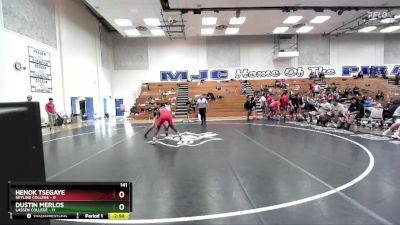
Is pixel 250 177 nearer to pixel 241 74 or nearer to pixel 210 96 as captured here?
pixel 210 96

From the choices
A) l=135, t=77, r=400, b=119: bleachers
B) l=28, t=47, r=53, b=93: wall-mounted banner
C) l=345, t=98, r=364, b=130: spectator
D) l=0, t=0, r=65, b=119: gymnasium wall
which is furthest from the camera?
l=135, t=77, r=400, b=119: bleachers

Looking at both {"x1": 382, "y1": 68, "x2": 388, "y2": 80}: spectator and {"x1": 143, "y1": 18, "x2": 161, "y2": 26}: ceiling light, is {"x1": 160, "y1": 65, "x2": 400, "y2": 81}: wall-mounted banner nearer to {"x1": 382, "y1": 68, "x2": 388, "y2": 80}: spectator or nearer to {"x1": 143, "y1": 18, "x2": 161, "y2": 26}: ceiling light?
{"x1": 382, "y1": 68, "x2": 388, "y2": 80}: spectator

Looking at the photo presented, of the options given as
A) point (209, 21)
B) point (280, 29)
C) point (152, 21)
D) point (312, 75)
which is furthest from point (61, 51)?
point (312, 75)

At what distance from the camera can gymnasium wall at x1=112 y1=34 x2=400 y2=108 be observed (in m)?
28.8

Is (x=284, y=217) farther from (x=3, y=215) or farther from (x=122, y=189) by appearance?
(x=3, y=215)

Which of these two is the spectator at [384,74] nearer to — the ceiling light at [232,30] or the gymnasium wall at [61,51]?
the ceiling light at [232,30]

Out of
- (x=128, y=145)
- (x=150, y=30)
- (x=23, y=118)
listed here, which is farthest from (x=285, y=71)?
(x=23, y=118)

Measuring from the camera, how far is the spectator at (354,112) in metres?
11.1

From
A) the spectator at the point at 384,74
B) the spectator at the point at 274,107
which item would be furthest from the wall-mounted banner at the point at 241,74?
the spectator at the point at 274,107

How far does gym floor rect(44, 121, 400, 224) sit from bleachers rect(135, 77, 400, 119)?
1476 cm

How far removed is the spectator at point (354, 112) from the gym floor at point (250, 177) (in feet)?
9.45

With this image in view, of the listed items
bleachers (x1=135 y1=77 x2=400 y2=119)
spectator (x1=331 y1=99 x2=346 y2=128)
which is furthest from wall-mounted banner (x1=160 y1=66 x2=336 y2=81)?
spectator (x1=331 y1=99 x2=346 y2=128)
